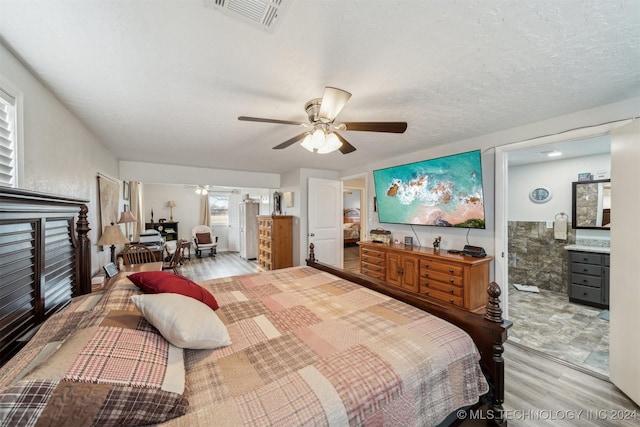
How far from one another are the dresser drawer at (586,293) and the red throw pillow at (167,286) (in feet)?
15.8

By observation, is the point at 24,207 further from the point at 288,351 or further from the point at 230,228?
the point at 230,228

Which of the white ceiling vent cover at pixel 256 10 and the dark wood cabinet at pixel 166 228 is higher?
the white ceiling vent cover at pixel 256 10

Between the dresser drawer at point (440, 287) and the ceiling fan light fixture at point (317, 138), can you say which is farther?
the dresser drawer at point (440, 287)

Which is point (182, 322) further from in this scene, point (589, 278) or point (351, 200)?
point (351, 200)

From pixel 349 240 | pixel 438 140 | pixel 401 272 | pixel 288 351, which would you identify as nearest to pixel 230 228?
pixel 349 240

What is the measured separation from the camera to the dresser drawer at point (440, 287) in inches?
106

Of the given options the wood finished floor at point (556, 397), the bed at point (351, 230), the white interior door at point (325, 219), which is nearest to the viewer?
the wood finished floor at point (556, 397)

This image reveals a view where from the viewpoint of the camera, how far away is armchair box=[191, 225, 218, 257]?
23.4 feet

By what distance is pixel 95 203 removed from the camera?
2.68 metres

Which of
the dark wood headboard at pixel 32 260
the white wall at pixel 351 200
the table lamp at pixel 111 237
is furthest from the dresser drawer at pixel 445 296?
the white wall at pixel 351 200

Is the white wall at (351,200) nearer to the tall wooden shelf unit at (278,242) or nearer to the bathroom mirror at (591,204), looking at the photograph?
the tall wooden shelf unit at (278,242)

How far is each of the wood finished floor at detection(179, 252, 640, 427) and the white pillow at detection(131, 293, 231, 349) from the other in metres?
1.41

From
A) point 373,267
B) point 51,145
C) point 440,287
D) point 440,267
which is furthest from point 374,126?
point 373,267

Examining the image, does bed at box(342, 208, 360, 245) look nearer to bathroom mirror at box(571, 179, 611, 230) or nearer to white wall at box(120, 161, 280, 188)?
white wall at box(120, 161, 280, 188)
